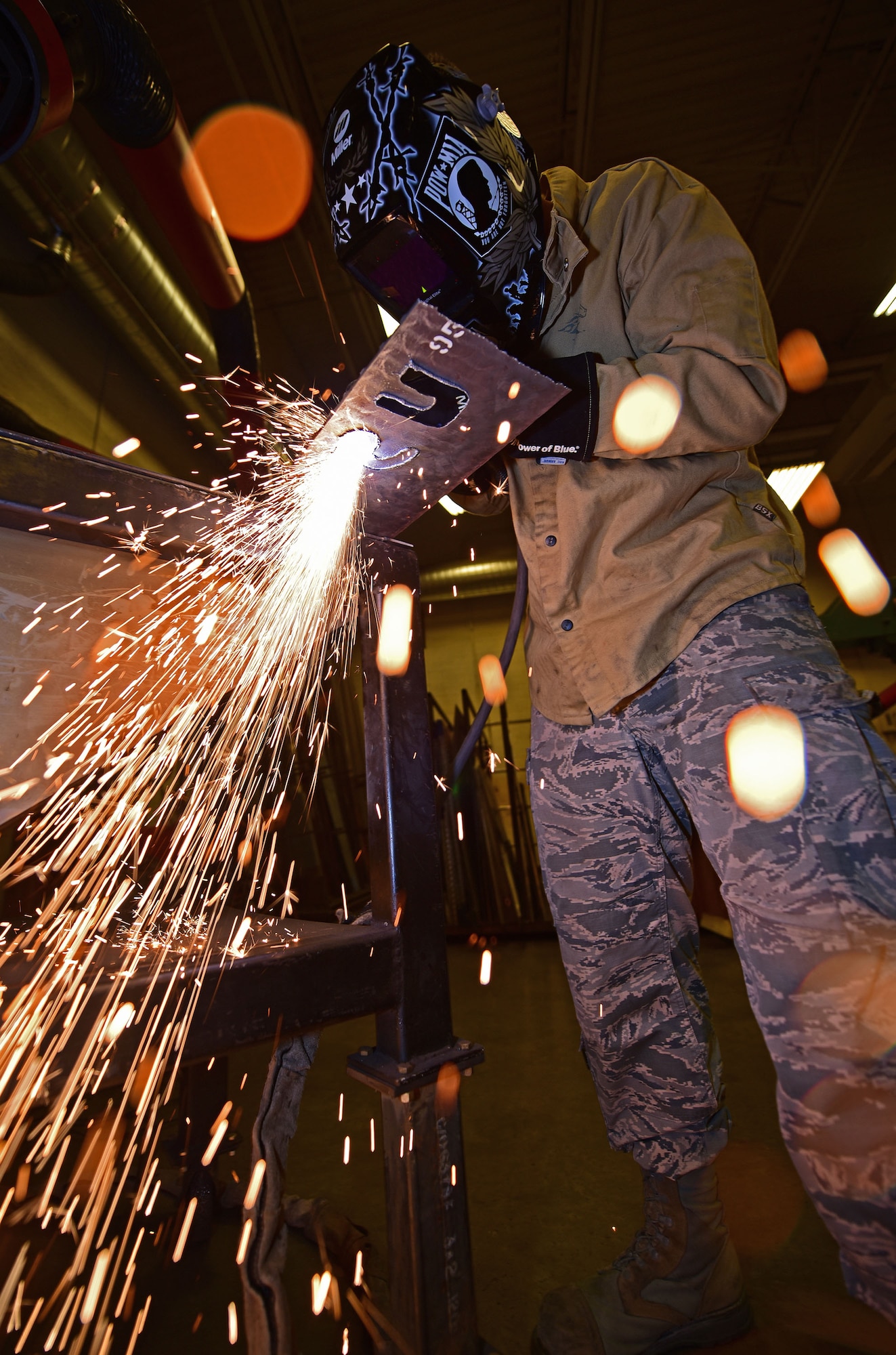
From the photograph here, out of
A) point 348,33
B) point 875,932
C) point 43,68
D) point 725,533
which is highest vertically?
point 348,33

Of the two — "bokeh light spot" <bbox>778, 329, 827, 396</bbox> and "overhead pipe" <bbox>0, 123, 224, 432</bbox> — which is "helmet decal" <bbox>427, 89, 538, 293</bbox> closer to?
"overhead pipe" <bbox>0, 123, 224, 432</bbox>

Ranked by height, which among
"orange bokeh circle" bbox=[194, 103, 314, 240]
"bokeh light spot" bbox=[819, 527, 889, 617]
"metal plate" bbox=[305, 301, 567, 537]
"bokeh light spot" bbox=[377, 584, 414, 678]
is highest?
"bokeh light spot" bbox=[819, 527, 889, 617]

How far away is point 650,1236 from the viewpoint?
133 centimetres

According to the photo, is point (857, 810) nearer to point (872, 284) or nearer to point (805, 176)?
point (805, 176)

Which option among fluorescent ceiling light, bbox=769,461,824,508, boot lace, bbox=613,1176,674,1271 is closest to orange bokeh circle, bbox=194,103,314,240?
boot lace, bbox=613,1176,674,1271

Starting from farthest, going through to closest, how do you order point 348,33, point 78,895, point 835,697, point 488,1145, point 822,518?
point 822,518, point 348,33, point 488,1145, point 78,895, point 835,697

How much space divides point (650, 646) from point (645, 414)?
1.39ft

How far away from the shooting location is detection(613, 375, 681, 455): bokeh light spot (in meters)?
1.17

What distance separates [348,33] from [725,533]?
3482 mm

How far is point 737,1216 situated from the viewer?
1.60 metres

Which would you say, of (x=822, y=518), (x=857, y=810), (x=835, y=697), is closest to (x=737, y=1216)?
(x=857, y=810)

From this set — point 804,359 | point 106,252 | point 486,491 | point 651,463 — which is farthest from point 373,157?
point 804,359

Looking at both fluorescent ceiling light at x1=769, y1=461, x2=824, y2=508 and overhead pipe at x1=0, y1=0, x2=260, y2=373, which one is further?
fluorescent ceiling light at x1=769, y1=461, x2=824, y2=508

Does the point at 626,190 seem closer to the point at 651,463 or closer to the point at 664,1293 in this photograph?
the point at 651,463
